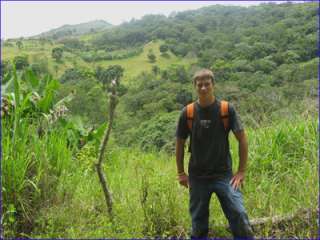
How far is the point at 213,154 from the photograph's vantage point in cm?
278

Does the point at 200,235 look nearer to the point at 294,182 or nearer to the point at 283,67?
the point at 294,182

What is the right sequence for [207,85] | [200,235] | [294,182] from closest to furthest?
[207,85] < [200,235] < [294,182]

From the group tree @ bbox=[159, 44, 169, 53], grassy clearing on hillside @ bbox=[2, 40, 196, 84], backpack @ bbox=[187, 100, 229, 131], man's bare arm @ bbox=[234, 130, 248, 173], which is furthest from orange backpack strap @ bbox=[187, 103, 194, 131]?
tree @ bbox=[159, 44, 169, 53]

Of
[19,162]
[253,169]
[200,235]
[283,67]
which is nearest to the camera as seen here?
[200,235]

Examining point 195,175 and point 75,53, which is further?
point 75,53

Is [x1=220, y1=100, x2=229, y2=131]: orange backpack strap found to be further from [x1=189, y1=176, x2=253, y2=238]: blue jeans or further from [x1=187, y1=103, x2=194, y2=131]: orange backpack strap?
[x1=189, y1=176, x2=253, y2=238]: blue jeans

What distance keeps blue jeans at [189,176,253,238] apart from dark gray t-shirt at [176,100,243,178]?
7 centimetres

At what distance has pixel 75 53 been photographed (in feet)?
256

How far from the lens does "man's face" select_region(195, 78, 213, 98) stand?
2766mm

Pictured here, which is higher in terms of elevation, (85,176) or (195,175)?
(195,175)

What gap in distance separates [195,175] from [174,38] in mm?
75234

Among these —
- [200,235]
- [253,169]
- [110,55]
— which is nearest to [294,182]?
[253,169]

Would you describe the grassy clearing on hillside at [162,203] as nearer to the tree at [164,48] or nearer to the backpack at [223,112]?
the backpack at [223,112]

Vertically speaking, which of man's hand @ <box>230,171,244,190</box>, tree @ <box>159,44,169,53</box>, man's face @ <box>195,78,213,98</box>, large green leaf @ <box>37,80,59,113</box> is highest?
tree @ <box>159,44,169,53</box>
